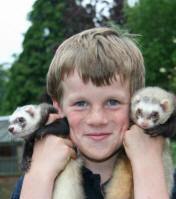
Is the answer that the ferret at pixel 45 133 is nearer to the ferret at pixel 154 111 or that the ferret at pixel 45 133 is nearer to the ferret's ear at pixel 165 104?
the ferret at pixel 154 111

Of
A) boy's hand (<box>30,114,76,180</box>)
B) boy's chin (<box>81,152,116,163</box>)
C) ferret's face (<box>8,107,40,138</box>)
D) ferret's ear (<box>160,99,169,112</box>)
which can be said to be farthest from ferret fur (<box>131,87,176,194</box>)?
ferret's face (<box>8,107,40,138</box>)

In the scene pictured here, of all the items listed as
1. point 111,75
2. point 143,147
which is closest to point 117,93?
point 111,75

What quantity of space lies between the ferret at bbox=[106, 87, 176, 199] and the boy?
5 centimetres

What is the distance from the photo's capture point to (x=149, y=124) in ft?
11.1

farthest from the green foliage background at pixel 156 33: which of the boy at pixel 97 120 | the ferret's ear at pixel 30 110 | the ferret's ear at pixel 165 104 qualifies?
the boy at pixel 97 120

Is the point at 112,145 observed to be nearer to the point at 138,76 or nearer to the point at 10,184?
the point at 138,76

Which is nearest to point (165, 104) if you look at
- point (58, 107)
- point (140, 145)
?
point (140, 145)

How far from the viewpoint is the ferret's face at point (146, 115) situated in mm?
3354

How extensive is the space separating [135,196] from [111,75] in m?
0.66

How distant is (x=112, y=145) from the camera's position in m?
3.31

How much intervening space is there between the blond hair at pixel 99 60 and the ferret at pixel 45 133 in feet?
0.67

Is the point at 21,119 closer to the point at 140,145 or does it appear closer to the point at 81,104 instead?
the point at 81,104

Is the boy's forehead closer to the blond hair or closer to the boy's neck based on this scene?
the blond hair

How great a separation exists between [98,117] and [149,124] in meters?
0.34
